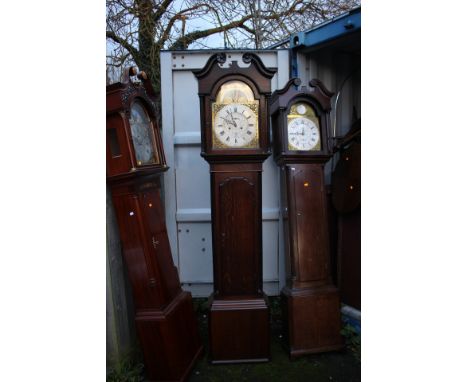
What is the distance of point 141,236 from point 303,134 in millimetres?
1262

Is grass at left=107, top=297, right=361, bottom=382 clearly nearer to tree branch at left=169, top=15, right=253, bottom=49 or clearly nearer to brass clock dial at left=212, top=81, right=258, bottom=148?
brass clock dial at left=212, top=81, right=258, bottom=148

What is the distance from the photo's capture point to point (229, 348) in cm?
212

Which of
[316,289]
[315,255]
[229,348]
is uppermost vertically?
[315,255]

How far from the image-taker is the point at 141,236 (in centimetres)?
186

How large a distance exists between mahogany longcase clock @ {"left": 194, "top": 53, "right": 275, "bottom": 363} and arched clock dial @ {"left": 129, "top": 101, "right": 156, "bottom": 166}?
0.35 meters

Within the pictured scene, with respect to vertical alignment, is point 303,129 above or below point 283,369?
above

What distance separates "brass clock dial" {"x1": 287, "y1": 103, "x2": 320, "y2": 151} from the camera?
222 cm

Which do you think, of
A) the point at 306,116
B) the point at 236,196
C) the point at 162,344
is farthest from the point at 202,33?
the point at 162,344

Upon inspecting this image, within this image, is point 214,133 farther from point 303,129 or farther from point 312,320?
point 312,320

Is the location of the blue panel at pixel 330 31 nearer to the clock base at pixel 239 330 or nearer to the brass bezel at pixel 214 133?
the brass bezel at pixel 214 133

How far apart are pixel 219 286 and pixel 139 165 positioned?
94cm

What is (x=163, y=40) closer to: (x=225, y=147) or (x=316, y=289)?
(x=225, y=147)

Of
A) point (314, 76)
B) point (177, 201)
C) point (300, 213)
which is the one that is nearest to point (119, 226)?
point (177, 201)

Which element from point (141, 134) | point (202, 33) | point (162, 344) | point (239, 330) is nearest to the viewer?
point (162, 344)
